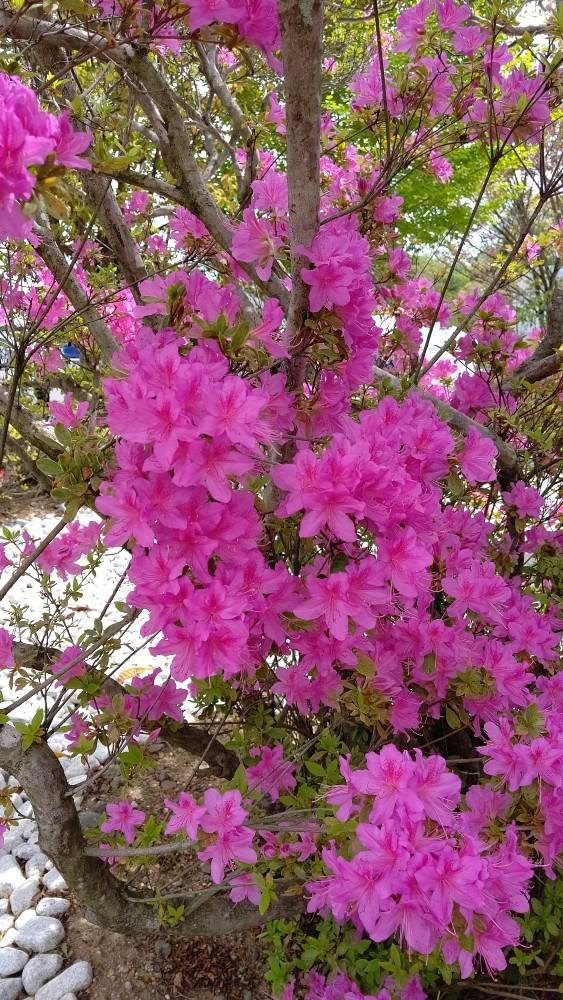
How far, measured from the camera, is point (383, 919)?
0.95 m

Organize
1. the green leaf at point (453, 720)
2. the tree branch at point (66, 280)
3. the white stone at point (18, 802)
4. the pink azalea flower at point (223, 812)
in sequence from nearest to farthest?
the pink azalea flower at point (223, 812), the green leaf at point (453, 720), the tree branch at point (66, 280), the white stone at point (18, 802)

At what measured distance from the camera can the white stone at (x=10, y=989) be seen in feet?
6.46

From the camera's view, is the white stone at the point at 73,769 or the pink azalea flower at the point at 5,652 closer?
the pink azalea flower at the point at 5,652

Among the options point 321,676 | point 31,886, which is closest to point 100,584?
point 31,886

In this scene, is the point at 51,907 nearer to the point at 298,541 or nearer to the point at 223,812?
the point at 223,812

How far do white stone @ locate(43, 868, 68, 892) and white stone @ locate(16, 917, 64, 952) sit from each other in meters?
0.15

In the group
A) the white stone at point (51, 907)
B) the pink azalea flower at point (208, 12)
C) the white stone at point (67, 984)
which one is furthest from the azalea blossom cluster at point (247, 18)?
the white stone at point (51, 907)

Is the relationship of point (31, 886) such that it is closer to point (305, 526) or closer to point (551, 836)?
point (551, 836)

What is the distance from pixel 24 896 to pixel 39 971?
A: 1.04 feet

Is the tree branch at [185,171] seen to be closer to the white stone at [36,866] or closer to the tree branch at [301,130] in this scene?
the tree branch at [301,130]

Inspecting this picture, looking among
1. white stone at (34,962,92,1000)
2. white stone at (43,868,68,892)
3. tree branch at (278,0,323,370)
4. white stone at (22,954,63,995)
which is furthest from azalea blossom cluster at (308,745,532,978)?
white stone at (43,868,68,892)

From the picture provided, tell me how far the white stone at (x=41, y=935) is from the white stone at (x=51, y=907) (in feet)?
0.12

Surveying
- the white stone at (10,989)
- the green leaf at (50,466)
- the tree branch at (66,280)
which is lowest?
the white stone at (10,989)

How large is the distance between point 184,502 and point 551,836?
3.02ft
